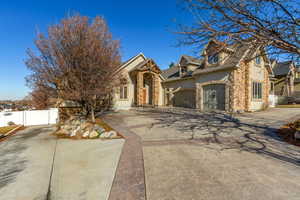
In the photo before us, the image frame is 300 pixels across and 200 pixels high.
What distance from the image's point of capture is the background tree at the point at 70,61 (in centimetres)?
747

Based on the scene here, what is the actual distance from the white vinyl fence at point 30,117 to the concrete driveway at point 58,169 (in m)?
4.48

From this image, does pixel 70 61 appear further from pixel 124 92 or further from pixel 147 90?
pixel 147 90

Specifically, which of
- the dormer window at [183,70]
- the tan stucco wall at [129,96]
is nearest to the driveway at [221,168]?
the tan stucco wall at [129,96]

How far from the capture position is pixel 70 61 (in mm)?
7566

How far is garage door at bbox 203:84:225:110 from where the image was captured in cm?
1404

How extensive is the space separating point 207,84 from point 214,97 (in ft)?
5.36

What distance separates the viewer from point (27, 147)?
544cm

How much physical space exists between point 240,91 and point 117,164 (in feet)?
45.8

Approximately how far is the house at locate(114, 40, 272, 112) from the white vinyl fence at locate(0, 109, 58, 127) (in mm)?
5996

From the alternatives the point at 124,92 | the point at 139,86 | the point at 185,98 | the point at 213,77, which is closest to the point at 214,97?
the point at 213,77

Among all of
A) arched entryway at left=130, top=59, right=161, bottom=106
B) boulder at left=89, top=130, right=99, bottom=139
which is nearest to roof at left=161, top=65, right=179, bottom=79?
arched entryway at left=130, top=59, right=161, bottom=106

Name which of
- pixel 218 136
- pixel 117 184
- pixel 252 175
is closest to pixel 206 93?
pixel 218 136

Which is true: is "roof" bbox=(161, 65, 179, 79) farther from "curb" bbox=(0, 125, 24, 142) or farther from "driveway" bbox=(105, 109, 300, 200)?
"curb" bbox=(0, 125, 24, 142)

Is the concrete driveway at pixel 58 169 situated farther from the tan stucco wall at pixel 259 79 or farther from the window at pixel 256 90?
the window at pixel 256 90
